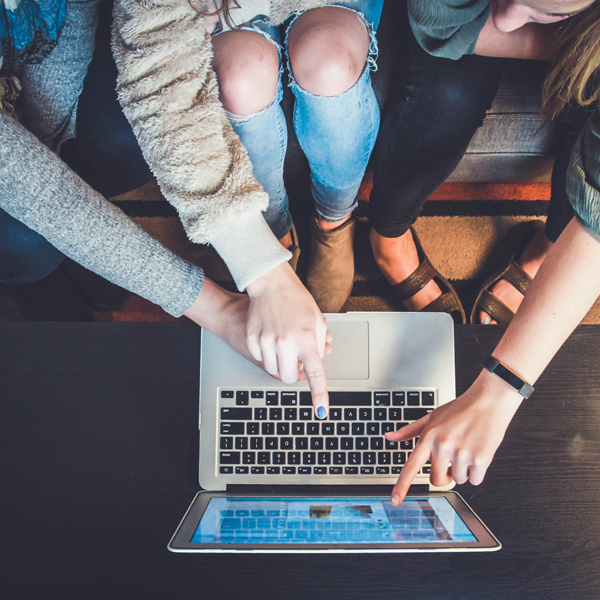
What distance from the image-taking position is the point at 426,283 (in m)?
1.10

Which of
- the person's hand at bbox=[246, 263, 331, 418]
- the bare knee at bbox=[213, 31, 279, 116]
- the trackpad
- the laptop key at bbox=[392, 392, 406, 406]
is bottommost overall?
the laptop key at bbox=[392, 392, 406, 406]

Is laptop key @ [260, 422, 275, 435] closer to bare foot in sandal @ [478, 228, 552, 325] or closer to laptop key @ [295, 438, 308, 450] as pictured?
laptop key @ [295, 438, 308, 450]

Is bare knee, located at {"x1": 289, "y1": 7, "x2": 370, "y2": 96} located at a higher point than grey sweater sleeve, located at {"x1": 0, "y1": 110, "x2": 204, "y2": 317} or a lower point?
higher

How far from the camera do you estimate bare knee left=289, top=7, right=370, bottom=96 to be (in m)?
0.68

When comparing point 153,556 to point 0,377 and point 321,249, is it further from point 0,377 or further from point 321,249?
point 321,249

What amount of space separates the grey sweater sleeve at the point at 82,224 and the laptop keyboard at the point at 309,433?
186 millimetres

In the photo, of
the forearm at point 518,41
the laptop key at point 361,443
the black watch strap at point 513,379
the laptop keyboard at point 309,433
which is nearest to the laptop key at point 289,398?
the laptop keyboard at point 309,433

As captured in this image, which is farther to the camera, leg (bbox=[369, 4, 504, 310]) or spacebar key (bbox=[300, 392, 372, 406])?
leg (bbox=[369, 4, 504, 310])

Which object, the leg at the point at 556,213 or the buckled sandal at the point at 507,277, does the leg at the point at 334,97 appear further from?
the buckled sandal at the point at 507,277

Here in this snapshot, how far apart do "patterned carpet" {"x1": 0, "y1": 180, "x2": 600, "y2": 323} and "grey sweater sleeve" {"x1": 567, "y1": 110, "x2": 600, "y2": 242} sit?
63 cm

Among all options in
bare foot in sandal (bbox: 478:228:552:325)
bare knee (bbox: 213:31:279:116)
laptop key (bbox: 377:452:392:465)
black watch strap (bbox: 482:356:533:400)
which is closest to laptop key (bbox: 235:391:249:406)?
laptop key (bbox: 377:452:392:465)

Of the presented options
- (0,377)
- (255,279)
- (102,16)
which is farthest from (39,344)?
(102,16)

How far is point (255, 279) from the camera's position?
0.60 m

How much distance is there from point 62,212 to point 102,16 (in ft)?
1.53
